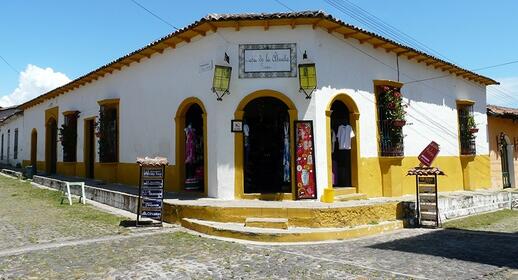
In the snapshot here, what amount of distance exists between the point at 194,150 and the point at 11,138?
24.0 meters

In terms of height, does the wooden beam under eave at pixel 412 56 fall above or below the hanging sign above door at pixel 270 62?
above

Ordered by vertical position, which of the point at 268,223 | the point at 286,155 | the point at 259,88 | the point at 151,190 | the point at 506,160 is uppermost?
the point at 259,88

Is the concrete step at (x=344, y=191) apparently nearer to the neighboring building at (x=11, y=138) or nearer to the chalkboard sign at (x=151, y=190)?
the chalkboard sign at (x=151, y=190)

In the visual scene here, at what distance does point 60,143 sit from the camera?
65.8 ft

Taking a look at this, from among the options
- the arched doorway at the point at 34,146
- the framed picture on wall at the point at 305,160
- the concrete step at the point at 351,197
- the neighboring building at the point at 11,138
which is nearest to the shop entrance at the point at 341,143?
the concrete step at the point at 351,197

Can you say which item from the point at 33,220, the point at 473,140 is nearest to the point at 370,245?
the point at 33,220

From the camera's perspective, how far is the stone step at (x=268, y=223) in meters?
8.53

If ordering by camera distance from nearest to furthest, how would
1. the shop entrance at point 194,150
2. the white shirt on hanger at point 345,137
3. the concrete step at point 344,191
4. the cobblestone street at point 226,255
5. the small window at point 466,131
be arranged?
the cobblestone street at point 226,255 → the concrete step at point 344,191 → the white shirt on hanger at point 345,137 → the shop entrance at point 194,150 → the small window at point 466,131

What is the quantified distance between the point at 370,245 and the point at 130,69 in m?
10.5

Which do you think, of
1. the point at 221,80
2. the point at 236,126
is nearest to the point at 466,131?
the point at 236,126

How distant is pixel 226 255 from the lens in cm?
684

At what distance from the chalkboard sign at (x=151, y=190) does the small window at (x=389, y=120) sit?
6493mm

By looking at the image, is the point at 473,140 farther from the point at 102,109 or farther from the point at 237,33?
the point at 102,109

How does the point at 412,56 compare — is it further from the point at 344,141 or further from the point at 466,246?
the point at 466,246
